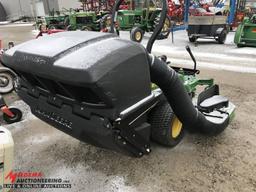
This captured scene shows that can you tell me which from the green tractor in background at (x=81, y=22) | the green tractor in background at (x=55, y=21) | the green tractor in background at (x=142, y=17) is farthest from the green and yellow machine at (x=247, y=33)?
the green tractor in background at (x=55, y=21)

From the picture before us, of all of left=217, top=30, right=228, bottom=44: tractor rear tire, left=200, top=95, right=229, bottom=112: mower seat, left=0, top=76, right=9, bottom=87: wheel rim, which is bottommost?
left=217, top=30, right=228, bottom=44: tractor rear tire

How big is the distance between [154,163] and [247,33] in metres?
6.61

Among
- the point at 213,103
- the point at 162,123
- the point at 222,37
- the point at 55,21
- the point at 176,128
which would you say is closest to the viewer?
the point at 162,123

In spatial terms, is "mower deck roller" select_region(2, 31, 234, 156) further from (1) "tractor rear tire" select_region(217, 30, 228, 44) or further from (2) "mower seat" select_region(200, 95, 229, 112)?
(1) "tractor rear tire" select_region(217, 30, 228, 44)

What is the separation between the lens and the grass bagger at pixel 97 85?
53.7 inches

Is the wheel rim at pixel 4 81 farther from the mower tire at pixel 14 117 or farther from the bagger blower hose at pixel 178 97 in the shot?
the bagger blower hose at pixel 178 97

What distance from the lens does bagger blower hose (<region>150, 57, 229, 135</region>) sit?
69.4 inches

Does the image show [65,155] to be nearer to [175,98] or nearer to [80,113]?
[80,113]

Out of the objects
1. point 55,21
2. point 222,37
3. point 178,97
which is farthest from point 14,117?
point 55,21

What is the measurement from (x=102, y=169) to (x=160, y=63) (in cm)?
117

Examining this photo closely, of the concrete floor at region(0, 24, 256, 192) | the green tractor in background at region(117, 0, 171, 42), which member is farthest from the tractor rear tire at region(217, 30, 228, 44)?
the concrete floor at region(0, 24, 256, 192)

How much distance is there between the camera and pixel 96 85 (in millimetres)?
1296

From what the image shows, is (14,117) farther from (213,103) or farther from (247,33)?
(247,33)

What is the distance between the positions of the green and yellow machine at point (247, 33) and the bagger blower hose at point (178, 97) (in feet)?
19.4
